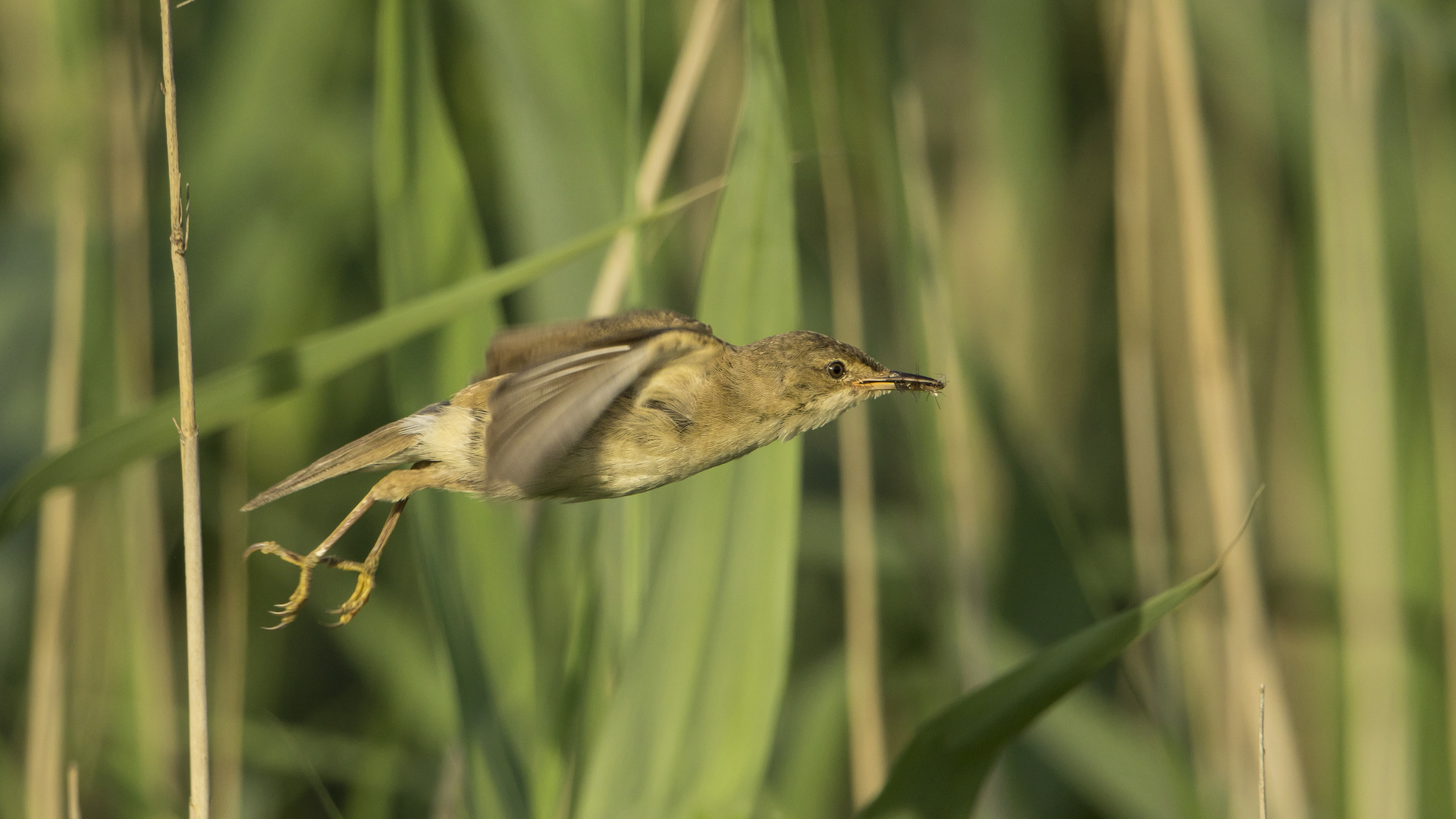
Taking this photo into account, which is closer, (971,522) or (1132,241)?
(971,522)

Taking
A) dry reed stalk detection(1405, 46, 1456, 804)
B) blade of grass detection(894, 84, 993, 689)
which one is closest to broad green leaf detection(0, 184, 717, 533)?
blade of grass detection(894, 84, 993, 689)

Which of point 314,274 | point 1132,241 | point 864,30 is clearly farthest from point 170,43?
point 1132,241

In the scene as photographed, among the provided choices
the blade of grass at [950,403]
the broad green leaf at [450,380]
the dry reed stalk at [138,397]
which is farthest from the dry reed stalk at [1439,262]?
the dry reed stalk at [138,397]

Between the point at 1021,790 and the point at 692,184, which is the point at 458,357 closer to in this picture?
the point at 692,184

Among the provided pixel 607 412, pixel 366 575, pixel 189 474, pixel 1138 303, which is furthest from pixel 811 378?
pixel 1138 303

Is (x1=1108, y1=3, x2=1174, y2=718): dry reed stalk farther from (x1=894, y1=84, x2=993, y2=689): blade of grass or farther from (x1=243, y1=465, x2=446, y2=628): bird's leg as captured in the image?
(x1=243, y1=465, x2=446, y2=628): bird's leg

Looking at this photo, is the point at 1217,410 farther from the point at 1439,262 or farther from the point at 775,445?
the point at 775,445
